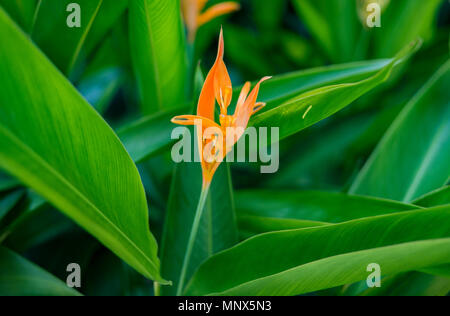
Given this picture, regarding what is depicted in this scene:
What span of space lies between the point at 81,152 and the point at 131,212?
0.23 feet

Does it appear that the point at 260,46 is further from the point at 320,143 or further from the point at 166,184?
the point at 166,184

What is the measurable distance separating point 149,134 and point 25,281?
214mm

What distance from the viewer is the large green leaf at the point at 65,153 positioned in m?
0.29

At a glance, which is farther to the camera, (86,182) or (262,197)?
(262,197)

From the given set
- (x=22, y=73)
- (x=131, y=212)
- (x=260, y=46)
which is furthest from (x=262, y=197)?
(x=260, y=46)

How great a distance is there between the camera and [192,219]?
1.66ft

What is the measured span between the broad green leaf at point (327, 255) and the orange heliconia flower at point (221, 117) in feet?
0.38

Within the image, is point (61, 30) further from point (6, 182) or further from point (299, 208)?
point (299, 208)

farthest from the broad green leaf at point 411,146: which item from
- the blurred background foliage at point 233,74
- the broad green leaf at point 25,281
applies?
the broad green leaf at point 25,281

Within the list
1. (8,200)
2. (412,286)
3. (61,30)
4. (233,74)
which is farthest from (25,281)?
(233,74)

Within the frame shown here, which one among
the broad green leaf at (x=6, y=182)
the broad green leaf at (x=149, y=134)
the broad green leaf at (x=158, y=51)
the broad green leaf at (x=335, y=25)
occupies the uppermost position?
the broad green leaf at (x=335, y=25)

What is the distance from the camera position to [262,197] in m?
0.61

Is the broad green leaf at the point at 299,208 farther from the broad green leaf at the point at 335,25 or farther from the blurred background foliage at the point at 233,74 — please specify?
the broad green leaf at the point at 335,25

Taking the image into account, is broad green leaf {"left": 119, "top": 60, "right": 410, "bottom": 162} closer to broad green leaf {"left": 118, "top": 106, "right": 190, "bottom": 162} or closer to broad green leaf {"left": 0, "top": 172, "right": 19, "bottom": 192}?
broad green leaf {"left": 118, "top": 106, "right": 190, "bottom": 162}
